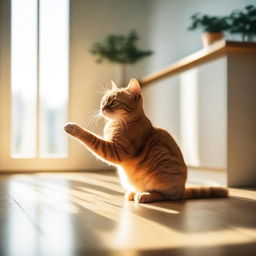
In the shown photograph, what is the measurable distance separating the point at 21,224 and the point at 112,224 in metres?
0.27

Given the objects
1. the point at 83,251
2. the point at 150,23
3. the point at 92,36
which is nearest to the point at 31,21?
the point at 92,36

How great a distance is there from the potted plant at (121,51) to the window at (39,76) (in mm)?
307

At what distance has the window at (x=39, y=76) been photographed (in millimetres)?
3572

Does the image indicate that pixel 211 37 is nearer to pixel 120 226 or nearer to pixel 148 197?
pixel 148 197

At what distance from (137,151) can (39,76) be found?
80.7 inches

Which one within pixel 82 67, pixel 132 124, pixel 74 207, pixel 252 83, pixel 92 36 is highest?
pixel 92 36

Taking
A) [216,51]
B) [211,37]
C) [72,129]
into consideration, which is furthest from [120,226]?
[211,37]

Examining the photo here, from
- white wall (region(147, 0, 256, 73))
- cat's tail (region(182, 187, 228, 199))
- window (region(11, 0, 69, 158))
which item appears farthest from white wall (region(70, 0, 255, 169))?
cat's tail (region(182, 187, 228, 199))

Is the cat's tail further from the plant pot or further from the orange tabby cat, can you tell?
the plant pot

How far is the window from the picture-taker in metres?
3.57

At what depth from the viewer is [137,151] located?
1.79 m

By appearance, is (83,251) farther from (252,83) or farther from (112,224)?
(252,83)

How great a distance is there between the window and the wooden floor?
169cm

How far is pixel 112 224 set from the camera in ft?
4.14
